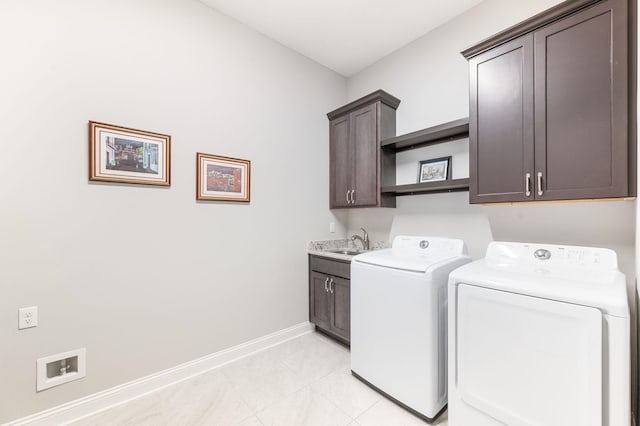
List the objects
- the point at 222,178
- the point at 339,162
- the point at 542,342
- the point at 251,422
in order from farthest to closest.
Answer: the point at 339,162, the point at 222,178, the point at 251,422, the point at 542,342

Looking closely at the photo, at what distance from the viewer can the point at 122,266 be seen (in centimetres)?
185

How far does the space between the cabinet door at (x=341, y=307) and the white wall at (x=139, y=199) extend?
0.41 meters

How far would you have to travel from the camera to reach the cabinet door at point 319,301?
2.72 m

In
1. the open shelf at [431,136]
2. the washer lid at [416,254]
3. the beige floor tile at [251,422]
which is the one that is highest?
the open shelf at [431,136]

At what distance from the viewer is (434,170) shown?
2.43 m

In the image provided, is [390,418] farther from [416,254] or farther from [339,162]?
[339,162]

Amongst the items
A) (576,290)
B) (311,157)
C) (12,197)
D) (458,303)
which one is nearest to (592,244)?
(576,290)

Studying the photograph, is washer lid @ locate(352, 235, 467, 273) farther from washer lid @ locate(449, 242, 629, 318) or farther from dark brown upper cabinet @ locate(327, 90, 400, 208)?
dark brown upper cabinet @ locate(327, 90, 400, 208)

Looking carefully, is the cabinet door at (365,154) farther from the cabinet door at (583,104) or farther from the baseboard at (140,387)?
the baseboard at (140,387)

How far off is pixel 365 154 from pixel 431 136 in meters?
0.62

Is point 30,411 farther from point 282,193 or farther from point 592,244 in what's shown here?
point 592,244

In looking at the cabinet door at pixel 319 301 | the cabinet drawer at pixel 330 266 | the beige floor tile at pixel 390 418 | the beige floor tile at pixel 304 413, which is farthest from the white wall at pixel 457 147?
the beige floor tile at pixel 304 413

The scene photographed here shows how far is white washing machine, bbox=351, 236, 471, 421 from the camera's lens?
5.37 ft

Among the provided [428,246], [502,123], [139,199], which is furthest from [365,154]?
[139,199]
